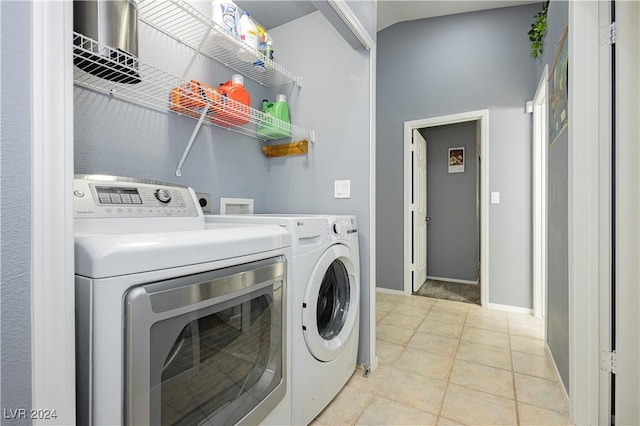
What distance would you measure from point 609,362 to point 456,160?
10.7 feet

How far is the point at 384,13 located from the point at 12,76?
3.55 m

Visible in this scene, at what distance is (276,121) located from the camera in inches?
69.5

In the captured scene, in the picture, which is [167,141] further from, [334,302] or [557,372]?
[557,372]

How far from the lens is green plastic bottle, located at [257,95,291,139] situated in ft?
5.79

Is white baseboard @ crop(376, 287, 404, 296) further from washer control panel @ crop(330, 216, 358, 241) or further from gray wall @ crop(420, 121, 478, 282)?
washer control panel @ crop(330, 216, 358, 241)

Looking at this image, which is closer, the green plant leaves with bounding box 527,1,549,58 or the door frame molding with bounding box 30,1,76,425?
the door frame molding with bounding box 30,1,76,425

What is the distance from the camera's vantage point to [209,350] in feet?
Result: 2.61

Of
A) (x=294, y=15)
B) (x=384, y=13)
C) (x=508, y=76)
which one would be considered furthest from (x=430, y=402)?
(x=384, y=13)

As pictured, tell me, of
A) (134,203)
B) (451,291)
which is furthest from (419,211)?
(134,203)

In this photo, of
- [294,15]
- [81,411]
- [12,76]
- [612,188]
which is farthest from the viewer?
[294,15]

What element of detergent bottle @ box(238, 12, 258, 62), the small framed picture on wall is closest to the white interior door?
the small framed picture on wall

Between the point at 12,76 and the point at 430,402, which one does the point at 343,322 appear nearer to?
the point at 430,402

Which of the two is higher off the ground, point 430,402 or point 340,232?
point 340,232

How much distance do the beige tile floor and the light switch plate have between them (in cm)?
105
